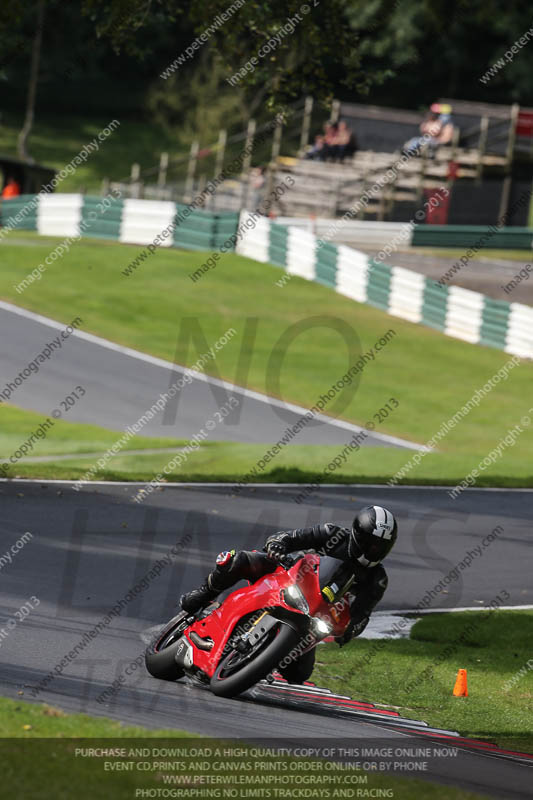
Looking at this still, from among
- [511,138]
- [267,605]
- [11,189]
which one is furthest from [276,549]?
[511,138]

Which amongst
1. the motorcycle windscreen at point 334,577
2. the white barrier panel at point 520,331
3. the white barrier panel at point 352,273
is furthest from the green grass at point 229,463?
the white barrier panel at point 352,273

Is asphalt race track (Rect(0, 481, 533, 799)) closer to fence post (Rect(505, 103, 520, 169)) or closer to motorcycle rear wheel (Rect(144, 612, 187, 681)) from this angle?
motorcycle rear wheel (Rect(144, 612, 187, 681))

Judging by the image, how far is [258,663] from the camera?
24.7 ft

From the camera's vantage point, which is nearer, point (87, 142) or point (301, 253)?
point (301, 253)

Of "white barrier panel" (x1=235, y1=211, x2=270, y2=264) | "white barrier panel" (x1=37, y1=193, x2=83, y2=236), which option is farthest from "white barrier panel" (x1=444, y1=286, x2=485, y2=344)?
"white barrier panel" (x1=37, y1=193, x2=83, y2=236)

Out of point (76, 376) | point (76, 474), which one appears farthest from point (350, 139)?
point (76, 474)

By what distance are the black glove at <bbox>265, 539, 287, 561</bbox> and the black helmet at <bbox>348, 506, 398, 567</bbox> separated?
46cm

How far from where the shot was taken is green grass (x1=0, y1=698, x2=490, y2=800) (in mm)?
5363

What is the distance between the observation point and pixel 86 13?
16.4m

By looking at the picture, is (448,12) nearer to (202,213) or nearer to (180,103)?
(180,103)

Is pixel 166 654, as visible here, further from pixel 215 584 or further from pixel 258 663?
pixel 258 663

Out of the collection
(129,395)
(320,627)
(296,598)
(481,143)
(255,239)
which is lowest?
(129,395)

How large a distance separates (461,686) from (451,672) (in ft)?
2.42

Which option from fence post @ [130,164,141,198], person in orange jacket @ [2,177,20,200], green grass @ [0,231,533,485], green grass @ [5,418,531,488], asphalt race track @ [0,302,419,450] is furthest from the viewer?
fence post @ [130,164,141,198]
